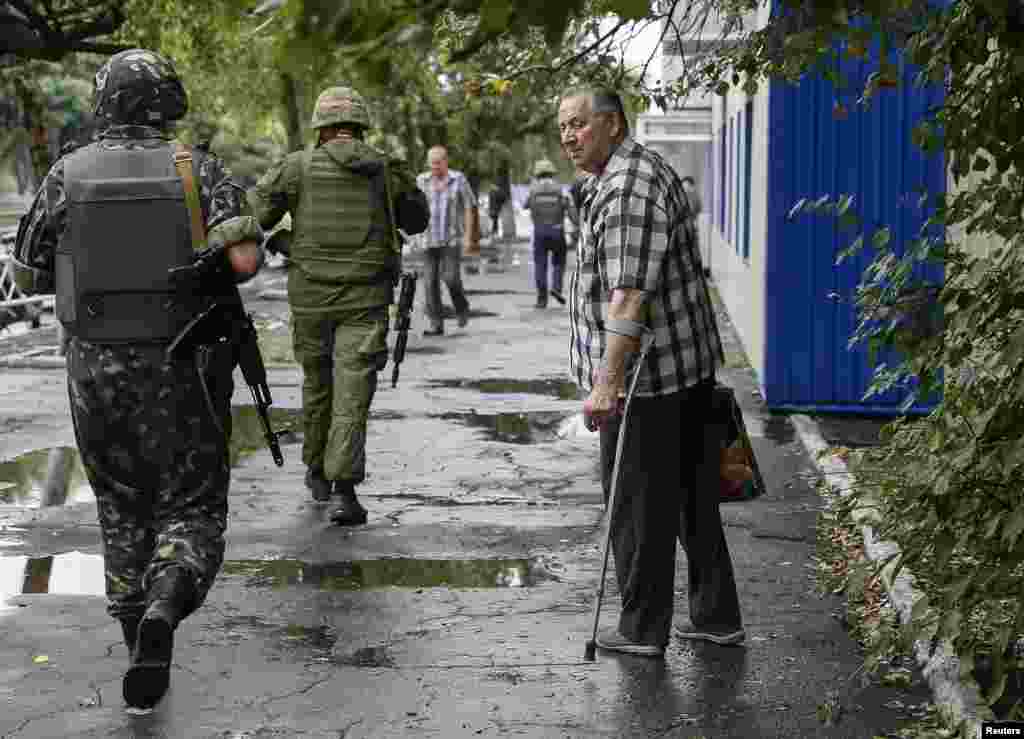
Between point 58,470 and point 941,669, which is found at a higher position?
point 941,669

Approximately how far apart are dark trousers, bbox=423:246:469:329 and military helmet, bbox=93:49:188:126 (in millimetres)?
12193

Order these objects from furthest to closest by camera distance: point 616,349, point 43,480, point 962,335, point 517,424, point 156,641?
point 517,424
point 43,480
point 616,349
point 156,641
point 962,335

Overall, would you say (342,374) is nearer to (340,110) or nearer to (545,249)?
(340,110)

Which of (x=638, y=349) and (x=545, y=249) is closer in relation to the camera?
(x=638, y=349)

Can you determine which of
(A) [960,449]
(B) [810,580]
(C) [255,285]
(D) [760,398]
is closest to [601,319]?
(A) [960,449]

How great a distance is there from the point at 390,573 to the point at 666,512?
1783 millimetres

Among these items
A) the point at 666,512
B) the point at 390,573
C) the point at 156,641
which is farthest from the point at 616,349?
the point at 390,573

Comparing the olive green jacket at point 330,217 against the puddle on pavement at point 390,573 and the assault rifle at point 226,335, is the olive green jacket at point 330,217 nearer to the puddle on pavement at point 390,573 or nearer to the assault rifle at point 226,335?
the puddle on pavement at point 390,573

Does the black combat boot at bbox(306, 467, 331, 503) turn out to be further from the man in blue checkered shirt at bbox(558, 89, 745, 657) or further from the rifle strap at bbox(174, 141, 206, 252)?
the rifle strap at bbox(174, 141, 206, 252)

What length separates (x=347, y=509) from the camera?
787 centimetres

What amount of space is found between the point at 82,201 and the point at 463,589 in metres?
2.34

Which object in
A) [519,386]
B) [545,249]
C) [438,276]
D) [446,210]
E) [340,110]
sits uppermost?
[340,110]

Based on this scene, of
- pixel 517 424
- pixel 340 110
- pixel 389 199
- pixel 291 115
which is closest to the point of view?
pixel 340 110

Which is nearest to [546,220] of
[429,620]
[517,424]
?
[517,424]
